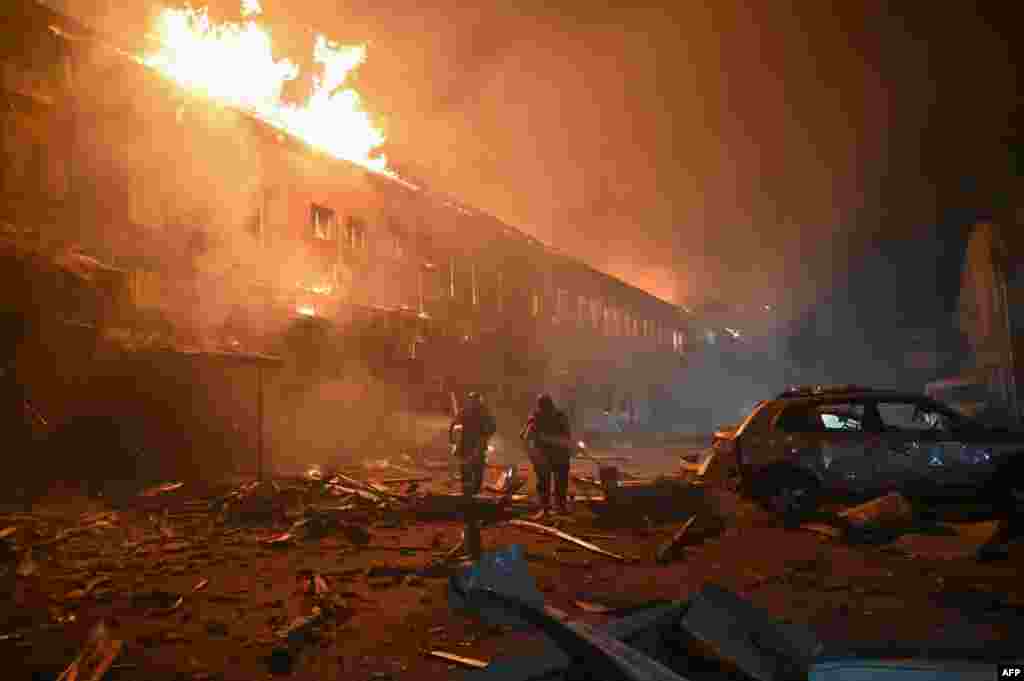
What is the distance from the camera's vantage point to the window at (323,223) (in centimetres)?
1758

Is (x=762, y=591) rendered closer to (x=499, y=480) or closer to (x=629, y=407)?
(x=499, y=480)

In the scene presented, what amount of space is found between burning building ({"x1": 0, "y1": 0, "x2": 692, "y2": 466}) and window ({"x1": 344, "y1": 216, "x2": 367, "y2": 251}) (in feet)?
0.18

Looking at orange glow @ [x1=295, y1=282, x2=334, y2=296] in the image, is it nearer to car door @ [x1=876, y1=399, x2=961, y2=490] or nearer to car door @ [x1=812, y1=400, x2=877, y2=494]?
car door @ [x1=812, y1=400, x2=877, y2=494]

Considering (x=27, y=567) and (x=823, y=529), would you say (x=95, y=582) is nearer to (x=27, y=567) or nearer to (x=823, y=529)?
(x=27, y=567)

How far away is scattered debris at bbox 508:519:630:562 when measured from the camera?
7.23 metres

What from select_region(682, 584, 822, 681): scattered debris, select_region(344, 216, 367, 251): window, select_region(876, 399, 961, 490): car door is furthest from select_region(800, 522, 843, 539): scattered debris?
select_region(344, 216, 367, 251): window

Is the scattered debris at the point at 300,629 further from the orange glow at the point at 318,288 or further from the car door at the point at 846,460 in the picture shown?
the orange glow at the point at 318,288

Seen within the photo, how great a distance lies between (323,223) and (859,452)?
14.7 m

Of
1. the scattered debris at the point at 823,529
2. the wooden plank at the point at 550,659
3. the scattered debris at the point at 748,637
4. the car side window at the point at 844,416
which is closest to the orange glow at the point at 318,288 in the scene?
the car side window at the point at 844,416

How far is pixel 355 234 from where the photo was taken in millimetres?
18953

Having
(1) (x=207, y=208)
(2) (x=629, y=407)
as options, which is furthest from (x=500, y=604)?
(2) (x=629, y=407)

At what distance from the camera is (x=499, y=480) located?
42.7ft

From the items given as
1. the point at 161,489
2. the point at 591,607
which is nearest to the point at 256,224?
the point at 161,489

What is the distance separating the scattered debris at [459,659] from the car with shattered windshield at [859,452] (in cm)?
575
